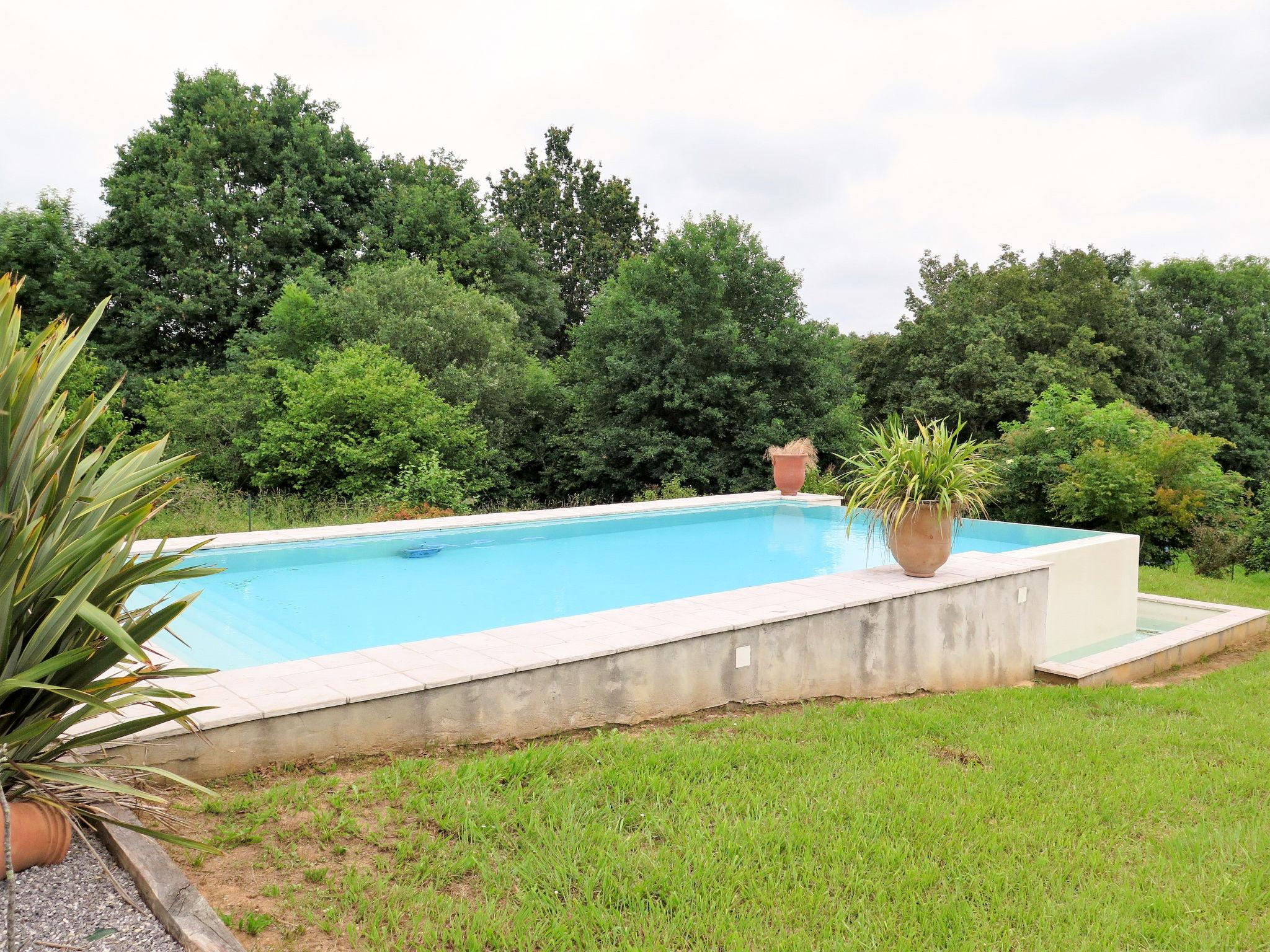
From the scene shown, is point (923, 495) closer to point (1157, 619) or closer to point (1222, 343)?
A: point (1157, 619)

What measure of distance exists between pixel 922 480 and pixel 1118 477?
6818mm

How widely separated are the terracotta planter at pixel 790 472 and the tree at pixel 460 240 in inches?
360

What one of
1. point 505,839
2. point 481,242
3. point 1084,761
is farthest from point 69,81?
point 1084,761

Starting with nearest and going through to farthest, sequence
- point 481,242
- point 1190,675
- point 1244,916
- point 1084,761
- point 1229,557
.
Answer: point 1244,916 < point 1084,761 < point 1190,675 < point 1229,557 < point 481,242

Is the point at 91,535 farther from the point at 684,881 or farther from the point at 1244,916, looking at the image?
the point at 1244,916

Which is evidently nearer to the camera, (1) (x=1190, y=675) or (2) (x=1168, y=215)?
(1) (x=1190, y=675)

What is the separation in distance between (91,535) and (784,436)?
14484 mm

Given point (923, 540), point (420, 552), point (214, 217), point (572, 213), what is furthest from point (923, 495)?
point (572, 213)

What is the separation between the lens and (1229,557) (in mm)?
10961

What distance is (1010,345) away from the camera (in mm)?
21188

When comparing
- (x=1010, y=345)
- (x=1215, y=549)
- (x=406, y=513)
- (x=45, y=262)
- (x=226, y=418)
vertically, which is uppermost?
(x=45, y=262)

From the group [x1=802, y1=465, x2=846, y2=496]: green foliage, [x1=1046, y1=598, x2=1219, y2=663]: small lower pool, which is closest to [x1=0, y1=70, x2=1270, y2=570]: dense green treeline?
[x1=802, y1=465, x2=846, y2=496]: green foliage

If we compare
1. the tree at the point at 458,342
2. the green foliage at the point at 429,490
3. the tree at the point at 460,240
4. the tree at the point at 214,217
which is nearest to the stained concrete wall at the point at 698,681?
the green foliage at the point at 429,490

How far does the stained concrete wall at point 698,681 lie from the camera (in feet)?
10.0
